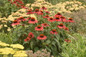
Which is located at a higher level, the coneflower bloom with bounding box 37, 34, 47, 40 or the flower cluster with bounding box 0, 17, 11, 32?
the coneflower bloom with bounding box 37, 34, 47, 40

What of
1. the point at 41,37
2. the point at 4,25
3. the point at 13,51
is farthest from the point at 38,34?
the point at 4,25

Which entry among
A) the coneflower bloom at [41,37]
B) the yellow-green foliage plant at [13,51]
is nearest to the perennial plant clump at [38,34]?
the coneflower bloom at [41,37]

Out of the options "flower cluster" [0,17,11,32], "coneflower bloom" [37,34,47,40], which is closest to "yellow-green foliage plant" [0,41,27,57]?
"coneflower bloom" [37,34,47,40]

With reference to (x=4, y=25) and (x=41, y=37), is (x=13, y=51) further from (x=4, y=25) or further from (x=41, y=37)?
(x=4, y=25)

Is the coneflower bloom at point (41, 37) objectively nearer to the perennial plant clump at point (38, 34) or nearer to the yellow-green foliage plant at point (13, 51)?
the perennial plant clump at point (38, 34)

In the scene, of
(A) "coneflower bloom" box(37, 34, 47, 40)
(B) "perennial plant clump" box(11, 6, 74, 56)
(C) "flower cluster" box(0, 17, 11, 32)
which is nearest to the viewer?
(A) "coneflower bloom" box(37, 34, 47, 40)

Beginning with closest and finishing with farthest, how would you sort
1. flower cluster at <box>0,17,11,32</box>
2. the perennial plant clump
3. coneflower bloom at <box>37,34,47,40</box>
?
1. coneflower bloom at <box>37,34,47,40</box>
2. the perennial plant clump
3. flower cluster at <box>0,17,11,32</box>

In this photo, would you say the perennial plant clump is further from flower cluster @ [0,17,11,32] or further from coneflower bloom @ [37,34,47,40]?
flower cluster @ [0,17,11,32]

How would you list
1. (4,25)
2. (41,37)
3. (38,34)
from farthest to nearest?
1. (4,25)
2. (38,34)
3. (41,37)

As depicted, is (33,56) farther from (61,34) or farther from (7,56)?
(61,34)

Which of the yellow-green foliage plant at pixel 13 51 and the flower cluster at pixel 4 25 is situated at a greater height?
the yellow-green foliage plant at pixel 13 51

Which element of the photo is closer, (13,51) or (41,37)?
(13,51)

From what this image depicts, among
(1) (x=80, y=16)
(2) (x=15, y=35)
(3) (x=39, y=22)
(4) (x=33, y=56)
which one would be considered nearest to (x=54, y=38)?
(3) (x=39, y=22)

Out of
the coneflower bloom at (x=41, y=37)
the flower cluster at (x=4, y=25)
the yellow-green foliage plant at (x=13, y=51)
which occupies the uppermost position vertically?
the yellow-green foliage plant at (x=13, y=51)
